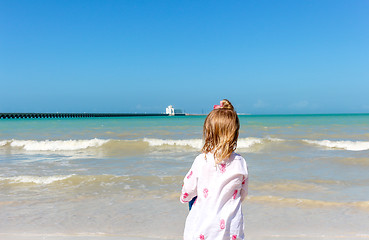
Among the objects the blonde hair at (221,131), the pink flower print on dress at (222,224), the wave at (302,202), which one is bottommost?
the wave at (302,202)

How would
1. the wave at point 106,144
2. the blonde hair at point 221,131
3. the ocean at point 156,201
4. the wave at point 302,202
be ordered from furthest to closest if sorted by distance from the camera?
the wave at point 106,144 → the wave at point 302,202 → the ocean at point 156,201 → the blonde hair at point 221,131

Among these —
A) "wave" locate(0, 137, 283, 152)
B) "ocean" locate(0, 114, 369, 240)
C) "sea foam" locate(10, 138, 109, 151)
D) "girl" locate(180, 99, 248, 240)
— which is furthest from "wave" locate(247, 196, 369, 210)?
"sea foam" locate(10, 138, 109, 151)

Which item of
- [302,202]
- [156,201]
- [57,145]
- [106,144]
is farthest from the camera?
[57,145]

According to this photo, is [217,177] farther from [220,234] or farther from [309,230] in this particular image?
[309,230]

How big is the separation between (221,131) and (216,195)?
407 millimetres

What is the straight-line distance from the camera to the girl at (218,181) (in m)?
2.10

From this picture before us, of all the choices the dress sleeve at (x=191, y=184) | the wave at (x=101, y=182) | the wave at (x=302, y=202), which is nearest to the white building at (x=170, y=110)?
the wave at (x=101, y=182)

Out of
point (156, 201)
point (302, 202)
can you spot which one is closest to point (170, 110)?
point (156, 201)

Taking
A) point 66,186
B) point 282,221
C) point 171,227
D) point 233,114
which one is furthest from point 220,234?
point 66,186

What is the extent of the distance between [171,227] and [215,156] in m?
2.57

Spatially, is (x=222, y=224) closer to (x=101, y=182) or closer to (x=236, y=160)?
(x=236, y=160)

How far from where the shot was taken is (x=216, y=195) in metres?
2.12

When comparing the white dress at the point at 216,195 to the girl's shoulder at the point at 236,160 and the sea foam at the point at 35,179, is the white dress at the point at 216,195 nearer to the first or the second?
the girl's shoulder at the point at 236,160

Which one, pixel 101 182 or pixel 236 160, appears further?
pixel 101 182
